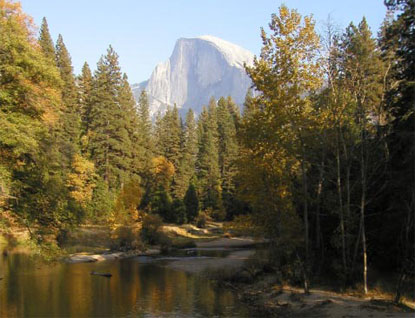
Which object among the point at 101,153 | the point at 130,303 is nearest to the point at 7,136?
the point at 130,303

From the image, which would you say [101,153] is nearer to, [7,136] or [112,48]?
[112,48]

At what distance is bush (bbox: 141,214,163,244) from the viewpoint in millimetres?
48484

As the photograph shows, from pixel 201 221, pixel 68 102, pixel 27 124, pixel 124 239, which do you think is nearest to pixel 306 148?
pixel 27 124

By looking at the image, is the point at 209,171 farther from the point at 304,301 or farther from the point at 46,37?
the point at 304,301

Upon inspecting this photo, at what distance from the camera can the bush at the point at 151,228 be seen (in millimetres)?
48484

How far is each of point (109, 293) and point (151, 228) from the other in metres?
24.9

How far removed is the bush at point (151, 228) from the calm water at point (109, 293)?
537 inches

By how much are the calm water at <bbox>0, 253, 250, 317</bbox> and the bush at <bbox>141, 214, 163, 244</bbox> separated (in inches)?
537

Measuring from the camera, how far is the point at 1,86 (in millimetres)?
14164

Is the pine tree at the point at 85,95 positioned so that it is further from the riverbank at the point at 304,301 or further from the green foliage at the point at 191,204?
the riverbank at the point at 304,301

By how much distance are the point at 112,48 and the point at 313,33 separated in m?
53.1

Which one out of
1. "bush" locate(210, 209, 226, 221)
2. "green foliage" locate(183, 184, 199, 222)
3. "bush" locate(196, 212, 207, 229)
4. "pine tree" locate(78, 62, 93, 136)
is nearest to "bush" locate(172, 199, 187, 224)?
"green foliage" locate(183, 184, 199, 222)

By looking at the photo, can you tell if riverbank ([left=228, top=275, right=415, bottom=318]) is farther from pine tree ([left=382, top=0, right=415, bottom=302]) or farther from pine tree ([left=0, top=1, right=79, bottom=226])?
pine tree ([left=0, top=1, right=79, bottom=226])

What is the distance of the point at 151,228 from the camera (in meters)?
49.4
